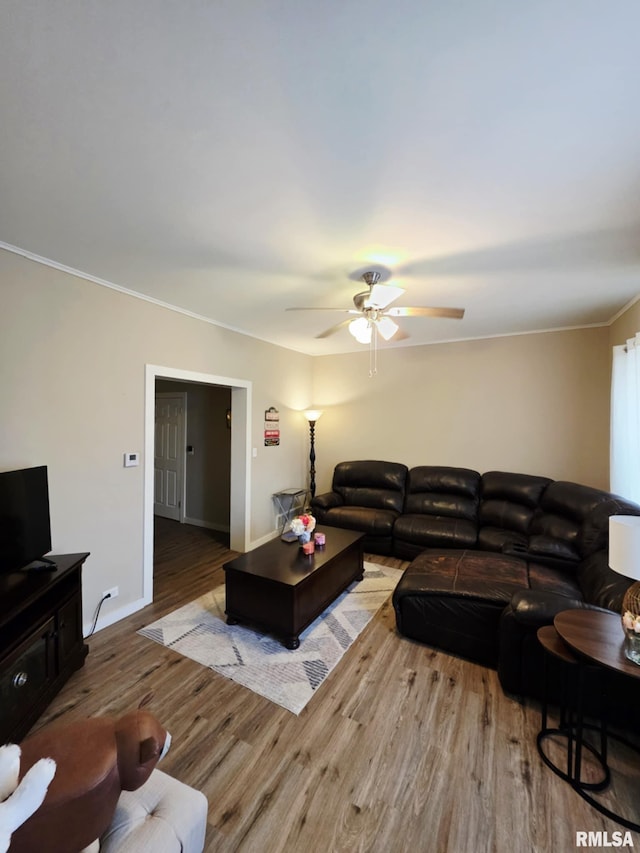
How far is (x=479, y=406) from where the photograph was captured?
14.5ft

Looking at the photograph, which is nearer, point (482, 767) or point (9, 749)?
point (9, 749)

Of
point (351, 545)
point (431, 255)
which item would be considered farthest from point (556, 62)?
point (351, 545)

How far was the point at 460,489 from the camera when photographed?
13.9 ft

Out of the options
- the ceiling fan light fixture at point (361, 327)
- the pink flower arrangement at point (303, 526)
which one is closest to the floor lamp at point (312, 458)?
the pink flower arrangement at point (303, 526)

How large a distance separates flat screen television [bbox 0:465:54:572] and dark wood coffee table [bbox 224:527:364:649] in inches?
46.7

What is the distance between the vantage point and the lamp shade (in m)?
1.48

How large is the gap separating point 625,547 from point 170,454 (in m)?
5.57

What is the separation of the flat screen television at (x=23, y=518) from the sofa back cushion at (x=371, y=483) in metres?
3.36

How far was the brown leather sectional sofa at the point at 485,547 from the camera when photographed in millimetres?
2027

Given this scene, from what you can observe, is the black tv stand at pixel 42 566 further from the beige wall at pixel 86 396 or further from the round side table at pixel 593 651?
the round side table at pixel 593 651

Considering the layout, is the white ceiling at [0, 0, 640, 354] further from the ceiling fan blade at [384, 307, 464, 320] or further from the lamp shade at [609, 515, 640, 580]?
the lamp shade at [609, 515, 640, 580]

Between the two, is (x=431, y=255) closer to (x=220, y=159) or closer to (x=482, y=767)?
(x=220, y=159)

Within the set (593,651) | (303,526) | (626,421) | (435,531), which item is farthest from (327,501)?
(593,651)

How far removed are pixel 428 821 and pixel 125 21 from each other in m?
2.91
